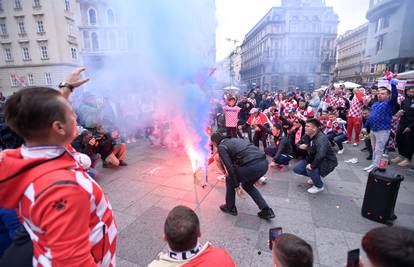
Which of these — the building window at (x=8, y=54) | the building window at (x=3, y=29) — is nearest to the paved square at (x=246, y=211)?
the building window at (x=8, y=54)

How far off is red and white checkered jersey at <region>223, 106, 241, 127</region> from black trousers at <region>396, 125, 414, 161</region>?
4921mm

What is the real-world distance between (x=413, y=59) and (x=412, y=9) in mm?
4073

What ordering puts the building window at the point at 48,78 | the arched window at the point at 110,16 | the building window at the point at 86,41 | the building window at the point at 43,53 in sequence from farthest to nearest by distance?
the building window at the point at 48,78, the building window at the point at 43,53, the building window at the point at 86,41, the arched window at the point at 110,16

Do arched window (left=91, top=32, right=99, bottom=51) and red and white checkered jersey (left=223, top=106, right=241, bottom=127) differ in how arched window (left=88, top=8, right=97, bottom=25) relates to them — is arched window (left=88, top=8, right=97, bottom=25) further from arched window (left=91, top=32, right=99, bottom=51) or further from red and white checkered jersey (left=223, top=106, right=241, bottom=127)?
red and white checkered jersey (left=223, top=106, right=241, bottom=127)

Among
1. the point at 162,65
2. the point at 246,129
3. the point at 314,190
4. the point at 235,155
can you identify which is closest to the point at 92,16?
the point at 162,65

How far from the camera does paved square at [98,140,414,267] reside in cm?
282

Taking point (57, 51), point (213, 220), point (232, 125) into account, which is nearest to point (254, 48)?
point (57, 51)

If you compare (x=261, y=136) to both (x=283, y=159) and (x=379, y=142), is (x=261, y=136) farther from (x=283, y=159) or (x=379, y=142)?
(x=379, y=142)

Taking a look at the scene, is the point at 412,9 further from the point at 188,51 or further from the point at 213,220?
the point at 213,220

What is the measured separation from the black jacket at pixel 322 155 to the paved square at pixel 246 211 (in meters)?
0.52

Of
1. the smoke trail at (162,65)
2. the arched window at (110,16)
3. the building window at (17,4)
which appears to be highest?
the building window at (17,4)

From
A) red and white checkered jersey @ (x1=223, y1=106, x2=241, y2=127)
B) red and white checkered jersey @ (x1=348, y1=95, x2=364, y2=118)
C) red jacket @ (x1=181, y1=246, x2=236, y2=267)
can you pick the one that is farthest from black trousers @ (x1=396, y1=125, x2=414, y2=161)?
red jacket @ (x1=181, y1=246, x2=236, y2=267)

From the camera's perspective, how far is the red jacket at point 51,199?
91 cm

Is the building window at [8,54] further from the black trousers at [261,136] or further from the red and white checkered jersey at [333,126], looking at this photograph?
the red and white checkered jersey at [333,126]
